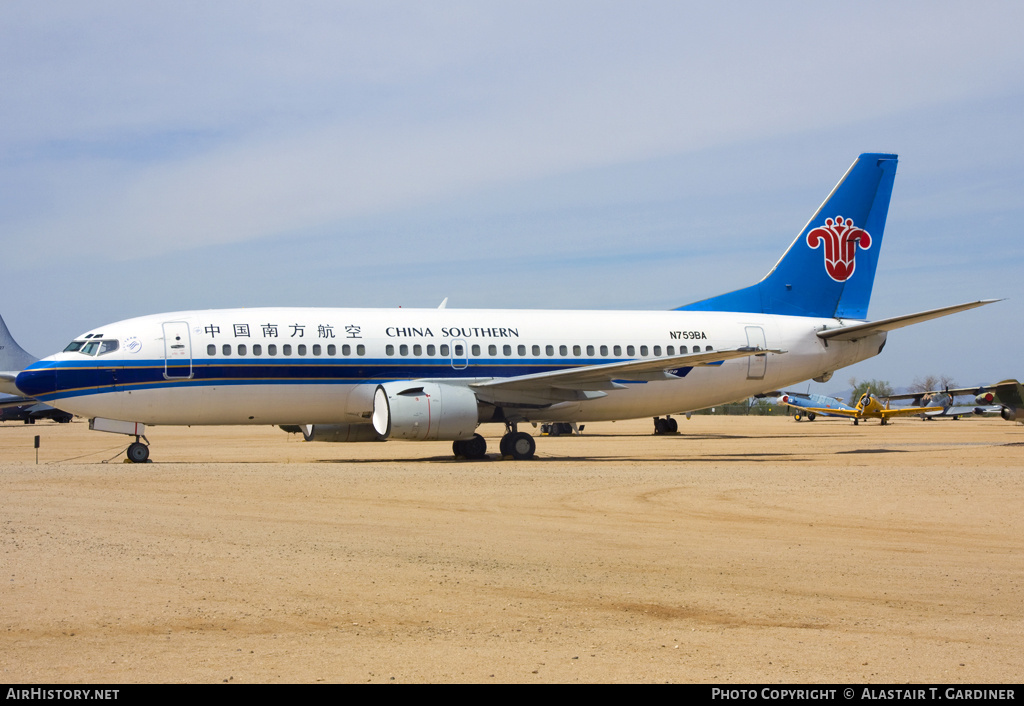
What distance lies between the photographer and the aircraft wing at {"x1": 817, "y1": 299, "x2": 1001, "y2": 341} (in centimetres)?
2512

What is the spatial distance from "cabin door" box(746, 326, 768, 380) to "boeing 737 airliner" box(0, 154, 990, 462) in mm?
42

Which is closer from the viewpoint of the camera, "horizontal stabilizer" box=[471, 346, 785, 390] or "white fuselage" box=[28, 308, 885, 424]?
"white fuselage" box=[28, 308, 885, 424]

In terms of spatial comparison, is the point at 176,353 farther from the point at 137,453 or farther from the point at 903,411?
the point at 903,411

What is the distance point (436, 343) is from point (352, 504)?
1126 cm

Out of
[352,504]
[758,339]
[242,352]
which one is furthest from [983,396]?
[352,504]

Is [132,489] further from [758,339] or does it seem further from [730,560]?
[758,339]

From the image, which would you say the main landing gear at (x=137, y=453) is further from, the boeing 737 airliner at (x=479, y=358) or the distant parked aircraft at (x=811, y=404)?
the distant parked aircraft at (x=811, y=404)

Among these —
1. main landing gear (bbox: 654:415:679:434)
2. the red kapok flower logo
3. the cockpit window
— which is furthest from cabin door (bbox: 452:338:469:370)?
main landing gear (bbox: 654:415:679:434)

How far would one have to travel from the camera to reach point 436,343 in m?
25.5

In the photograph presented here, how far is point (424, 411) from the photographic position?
23359mm

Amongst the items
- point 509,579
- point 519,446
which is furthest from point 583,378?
point 509,579

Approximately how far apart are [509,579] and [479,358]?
16.7 m

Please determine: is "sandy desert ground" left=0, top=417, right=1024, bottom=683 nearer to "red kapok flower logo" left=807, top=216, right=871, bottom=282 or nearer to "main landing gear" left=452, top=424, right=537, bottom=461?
"main landing gear" left=452, top=424, right=537, bottom=461

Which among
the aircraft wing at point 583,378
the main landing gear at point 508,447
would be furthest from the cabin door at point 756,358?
the main landing gear at point 508,447
